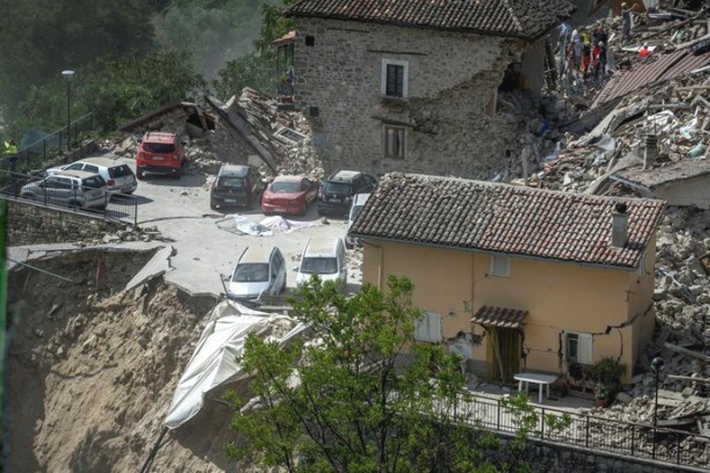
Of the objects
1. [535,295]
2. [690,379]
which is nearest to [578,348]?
[535,295]

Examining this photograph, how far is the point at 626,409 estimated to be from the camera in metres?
38.1

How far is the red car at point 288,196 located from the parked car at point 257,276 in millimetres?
7525

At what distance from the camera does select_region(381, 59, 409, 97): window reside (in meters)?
56.9

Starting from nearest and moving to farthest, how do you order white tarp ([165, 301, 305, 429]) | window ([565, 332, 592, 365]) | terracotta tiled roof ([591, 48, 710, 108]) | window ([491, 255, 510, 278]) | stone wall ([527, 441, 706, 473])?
stone wall ([527, 441, 706, 473])
window ([565, 332, 592, 365])
window ([491, 255, 510, 278])
white tarp ([165, 301, 305, 429])
terracotta tiled roof ([591, 48, 710, 108])

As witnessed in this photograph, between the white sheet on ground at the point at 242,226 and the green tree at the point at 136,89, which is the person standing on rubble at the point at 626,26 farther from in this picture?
the green tree at the point at 136,89

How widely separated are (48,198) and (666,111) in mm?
20083

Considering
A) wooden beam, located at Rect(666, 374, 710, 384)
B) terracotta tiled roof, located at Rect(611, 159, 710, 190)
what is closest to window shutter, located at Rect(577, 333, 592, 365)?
wooden beam, located at Rect(666, 374, 710, 384)

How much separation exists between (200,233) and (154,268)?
3.79m

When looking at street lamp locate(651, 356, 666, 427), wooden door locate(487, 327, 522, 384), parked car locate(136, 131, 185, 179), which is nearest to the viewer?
street lamp locate(651, 356, 666, 427)

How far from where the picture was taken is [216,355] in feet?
143

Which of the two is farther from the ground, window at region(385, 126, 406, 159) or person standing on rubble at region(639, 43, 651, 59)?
person standing on rubble at region(639, 43, 651, 59)

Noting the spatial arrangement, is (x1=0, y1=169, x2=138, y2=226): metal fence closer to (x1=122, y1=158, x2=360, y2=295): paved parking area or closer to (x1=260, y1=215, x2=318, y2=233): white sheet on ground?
(x1=122, y1=158, x2=360, y2=295): paved parking area

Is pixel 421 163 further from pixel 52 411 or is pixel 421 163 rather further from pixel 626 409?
pixel 626 409

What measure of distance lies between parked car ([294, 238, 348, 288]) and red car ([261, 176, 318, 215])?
7.25 metres
